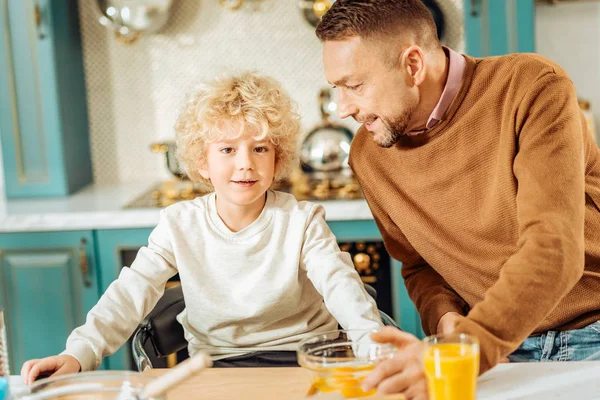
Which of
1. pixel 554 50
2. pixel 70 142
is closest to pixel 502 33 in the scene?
pixel 554 50

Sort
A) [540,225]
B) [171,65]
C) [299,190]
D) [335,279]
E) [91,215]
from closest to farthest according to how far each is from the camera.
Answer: [540,225] → [335,279] → [91,215] → [299,190] → [171,65]

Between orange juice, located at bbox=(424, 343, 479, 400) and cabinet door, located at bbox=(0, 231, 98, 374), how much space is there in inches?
74.7

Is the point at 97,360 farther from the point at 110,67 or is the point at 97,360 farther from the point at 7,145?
the point at 110,67

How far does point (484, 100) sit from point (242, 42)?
5.56 ft

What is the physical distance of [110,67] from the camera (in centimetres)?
323

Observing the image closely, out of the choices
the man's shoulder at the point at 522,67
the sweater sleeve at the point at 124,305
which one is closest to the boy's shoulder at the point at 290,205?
the sweater sleeve at the point at 124,305

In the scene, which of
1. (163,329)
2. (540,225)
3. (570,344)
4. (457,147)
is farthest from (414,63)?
(163,329)

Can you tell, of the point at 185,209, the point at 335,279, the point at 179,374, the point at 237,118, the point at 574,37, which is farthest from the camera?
the point at 574,37

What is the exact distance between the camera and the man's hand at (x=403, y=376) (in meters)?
1.12

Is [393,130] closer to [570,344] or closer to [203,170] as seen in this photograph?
[203,170]

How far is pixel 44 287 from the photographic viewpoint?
276 cm

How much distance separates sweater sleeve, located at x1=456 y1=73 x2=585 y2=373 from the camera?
1222 millimetres

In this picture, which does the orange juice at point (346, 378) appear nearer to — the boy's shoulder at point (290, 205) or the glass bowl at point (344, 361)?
the glass bowl at point (344, 361)

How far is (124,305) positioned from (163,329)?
113 millimetres
